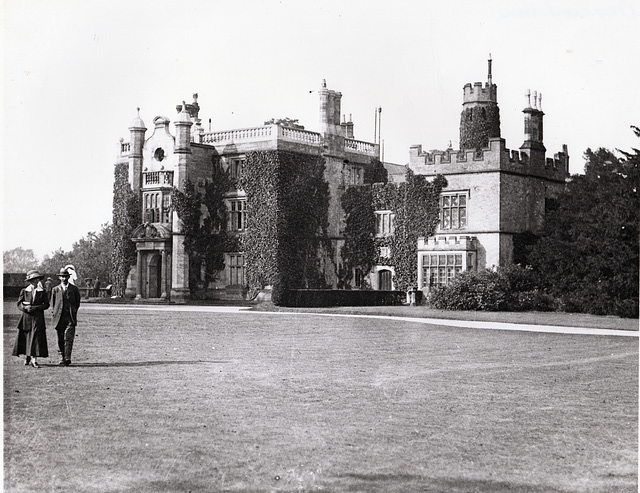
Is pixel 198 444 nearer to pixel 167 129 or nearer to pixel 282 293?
pixel 282 293

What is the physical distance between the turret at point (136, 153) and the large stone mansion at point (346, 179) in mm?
49

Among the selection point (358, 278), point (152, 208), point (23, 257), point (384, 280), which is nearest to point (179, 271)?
point (152, 208)

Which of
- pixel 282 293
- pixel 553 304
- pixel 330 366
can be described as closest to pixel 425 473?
pixel 330 366

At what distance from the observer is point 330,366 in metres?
15.2

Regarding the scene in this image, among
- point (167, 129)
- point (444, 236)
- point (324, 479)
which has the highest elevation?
point (167, 129)

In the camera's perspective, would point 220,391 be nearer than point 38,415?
No

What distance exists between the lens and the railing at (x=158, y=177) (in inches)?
1644

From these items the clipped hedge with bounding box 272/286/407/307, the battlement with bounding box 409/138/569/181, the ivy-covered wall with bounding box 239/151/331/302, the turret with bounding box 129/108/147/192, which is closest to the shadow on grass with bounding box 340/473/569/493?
the clipped hedge with bounding box 272/286/407/307

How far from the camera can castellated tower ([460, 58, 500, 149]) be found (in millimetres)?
41250

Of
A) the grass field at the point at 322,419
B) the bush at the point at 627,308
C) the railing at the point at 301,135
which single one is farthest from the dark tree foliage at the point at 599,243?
the railing at the point at 301,135

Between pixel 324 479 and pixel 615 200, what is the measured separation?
2080cm

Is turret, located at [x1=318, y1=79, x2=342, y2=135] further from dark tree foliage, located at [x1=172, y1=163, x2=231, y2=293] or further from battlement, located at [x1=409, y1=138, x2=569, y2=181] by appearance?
dark tree foliage, located at [x1=172, y1=163, x2=231, y2=293]

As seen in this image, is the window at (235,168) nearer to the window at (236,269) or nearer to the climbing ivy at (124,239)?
the window at (236,269)

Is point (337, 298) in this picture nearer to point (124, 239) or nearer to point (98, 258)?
point (124, 239)
